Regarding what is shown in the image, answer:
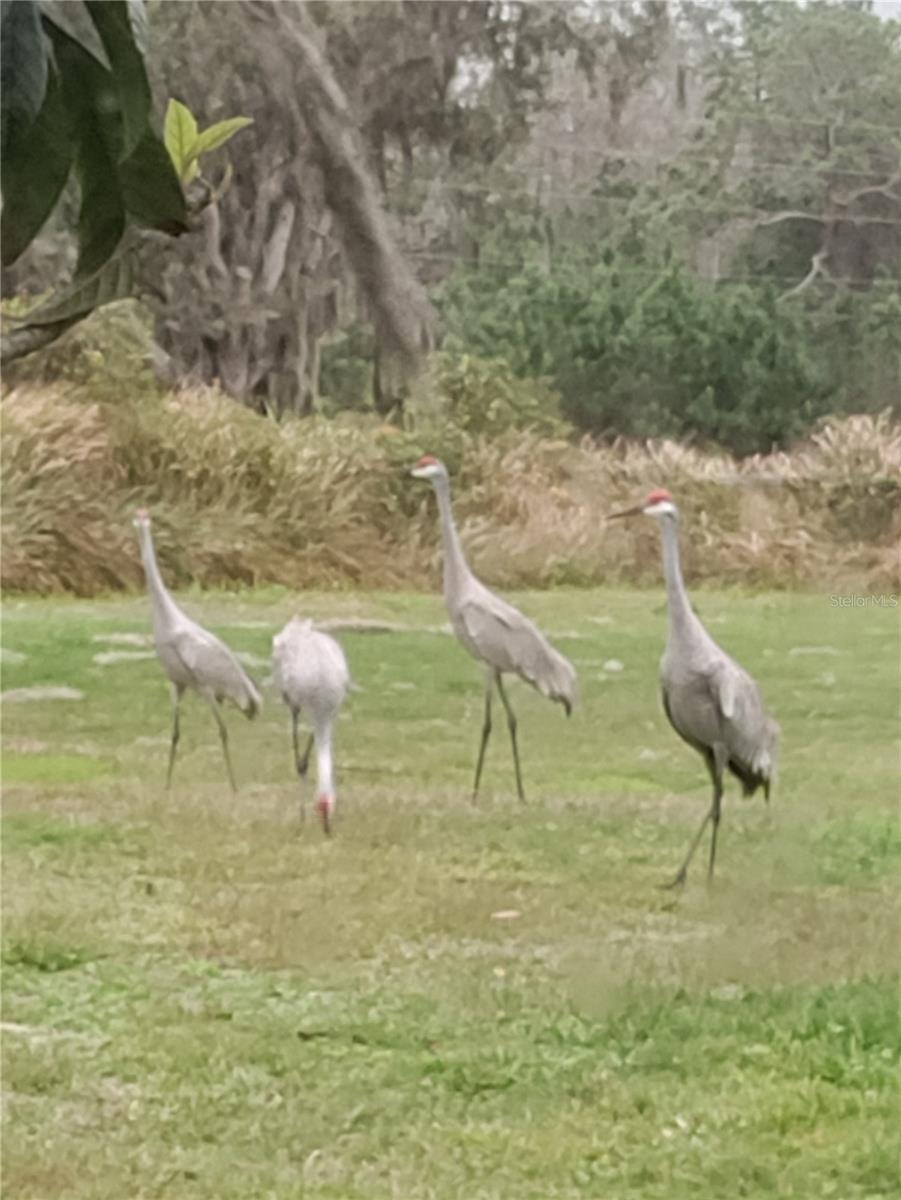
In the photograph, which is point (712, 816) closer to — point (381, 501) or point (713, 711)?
point (713, 711)

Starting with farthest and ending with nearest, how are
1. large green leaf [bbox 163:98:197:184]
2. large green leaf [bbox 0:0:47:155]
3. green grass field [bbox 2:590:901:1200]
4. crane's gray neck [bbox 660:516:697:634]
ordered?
1. crane's gray neck [bbox 660:516:697:634]
2. green grass field [bbox 2:590:901:1200]
3. large green leaf [bbox 163:98:197:184]
4. large green leaf [bbox 0:0:47:155]

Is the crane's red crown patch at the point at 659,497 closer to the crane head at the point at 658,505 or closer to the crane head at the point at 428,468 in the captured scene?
the crane head at the point at 658,505

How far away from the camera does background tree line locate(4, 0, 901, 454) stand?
1.44m

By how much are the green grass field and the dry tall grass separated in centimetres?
4

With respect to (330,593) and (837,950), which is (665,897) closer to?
(837,950)

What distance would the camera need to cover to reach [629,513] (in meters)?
1.42

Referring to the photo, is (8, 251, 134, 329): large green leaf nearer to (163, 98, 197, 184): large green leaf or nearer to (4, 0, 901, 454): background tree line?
(163, 98, 197, 184): large green leaf

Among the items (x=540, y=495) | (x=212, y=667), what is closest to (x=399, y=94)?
(x=540, y=495)

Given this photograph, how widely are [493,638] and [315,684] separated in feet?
0.55

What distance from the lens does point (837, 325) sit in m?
1.46

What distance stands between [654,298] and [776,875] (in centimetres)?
54

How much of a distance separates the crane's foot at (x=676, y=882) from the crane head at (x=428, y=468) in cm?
42

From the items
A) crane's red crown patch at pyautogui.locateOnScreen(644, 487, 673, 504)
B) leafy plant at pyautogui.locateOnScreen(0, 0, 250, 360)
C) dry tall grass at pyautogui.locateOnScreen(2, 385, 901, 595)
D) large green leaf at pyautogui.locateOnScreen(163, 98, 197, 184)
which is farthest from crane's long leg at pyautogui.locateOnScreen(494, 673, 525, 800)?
leafy plant at pyautogui.locateOnScreen(0, 0, 250, 360)
